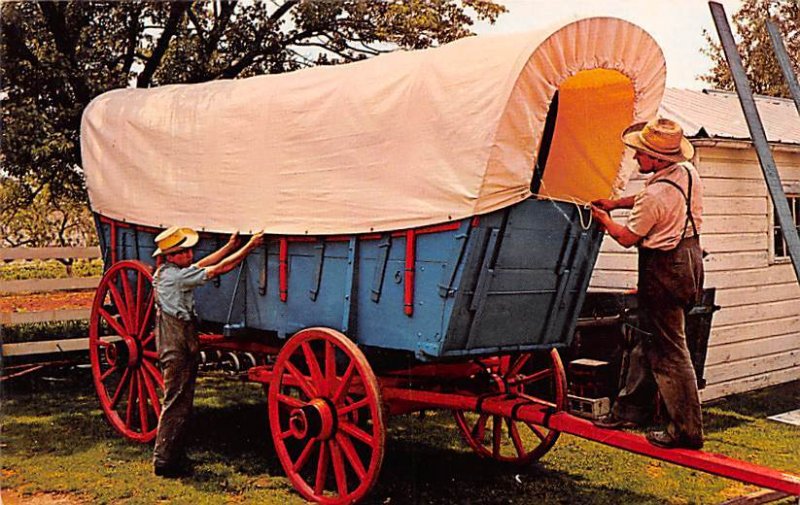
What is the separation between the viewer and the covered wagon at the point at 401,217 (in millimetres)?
5773

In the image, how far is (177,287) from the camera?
7.11 metres

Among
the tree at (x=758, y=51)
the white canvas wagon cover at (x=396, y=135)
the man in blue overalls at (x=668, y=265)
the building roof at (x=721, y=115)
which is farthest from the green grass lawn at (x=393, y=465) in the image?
the tree at (x=758, y=51)

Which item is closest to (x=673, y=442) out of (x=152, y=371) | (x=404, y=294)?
(x=404, y=294)

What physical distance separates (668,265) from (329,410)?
2537 mm

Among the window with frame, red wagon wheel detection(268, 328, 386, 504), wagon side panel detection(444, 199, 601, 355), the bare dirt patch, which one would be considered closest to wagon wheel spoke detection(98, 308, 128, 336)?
red wagon wheel detection(268, 328, 386, 504)

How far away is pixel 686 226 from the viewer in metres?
5.38

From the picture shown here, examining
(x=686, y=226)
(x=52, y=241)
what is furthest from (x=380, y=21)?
(x=52, y=241)

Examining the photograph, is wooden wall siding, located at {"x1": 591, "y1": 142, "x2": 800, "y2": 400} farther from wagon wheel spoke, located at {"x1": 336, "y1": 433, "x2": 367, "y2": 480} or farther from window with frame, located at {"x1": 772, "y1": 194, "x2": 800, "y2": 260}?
wagon wheel spoke, located at {"x1": 336, "y1": 433, "x2": 367, "y2": 480}

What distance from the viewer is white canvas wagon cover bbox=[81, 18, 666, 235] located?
5.71m

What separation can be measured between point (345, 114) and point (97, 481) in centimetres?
352

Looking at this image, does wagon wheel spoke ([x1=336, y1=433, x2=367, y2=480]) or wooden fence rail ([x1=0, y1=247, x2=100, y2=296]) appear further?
wooden fence rail ([x1=0, y1=247, x2=100, y2=296])

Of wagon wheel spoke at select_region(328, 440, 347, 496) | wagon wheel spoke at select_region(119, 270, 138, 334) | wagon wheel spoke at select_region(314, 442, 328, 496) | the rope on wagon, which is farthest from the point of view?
wagon wheel spoke at select_region(119, 270, 138, 334)

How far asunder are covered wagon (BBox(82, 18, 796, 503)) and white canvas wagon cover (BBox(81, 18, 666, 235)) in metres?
0.01

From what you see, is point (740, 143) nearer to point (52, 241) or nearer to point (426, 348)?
point (426, 348)
